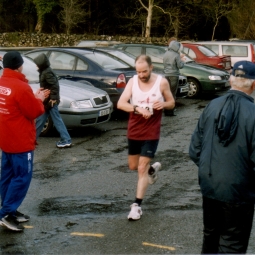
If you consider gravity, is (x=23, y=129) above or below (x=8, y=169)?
above

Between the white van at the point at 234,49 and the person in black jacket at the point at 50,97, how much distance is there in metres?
13.2

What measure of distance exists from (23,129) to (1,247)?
118cm

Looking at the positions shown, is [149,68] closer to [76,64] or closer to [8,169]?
[8,169]

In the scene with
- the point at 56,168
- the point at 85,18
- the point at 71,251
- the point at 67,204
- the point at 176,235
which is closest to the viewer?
the point at 71,251

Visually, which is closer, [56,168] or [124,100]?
[124,100]

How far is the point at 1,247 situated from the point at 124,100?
6.82 feet

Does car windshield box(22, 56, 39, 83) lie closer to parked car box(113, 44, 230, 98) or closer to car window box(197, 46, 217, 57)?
parked car box(113, 44, 230, 98)

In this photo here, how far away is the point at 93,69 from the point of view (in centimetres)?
1281

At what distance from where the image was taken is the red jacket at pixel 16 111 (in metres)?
5.73

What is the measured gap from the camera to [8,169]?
6035 mm

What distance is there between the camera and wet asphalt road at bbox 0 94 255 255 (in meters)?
5.53

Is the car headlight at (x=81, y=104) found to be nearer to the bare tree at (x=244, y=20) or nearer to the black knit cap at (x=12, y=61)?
the black knit cap at (x=12, y=61)

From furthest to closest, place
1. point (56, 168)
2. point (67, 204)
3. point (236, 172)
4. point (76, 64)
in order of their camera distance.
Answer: point (76, 64)
point (56, 168)
point (67, 204)
point (236, 172)

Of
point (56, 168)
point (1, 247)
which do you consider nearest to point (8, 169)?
point (1, 247)
